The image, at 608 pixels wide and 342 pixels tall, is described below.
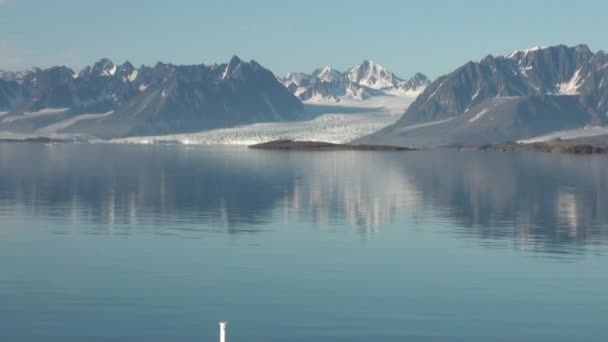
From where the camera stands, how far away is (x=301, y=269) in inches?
1668

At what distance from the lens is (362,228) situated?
58562 millimetres

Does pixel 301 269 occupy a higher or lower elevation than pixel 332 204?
lower

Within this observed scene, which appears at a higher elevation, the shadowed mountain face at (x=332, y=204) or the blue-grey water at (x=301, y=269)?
the shadowed mountain face at (x=332, y=204)

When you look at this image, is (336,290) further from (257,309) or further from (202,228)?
(202,228)

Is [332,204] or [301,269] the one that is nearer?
[301,269]

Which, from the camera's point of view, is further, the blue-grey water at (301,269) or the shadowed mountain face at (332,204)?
the shadowed mountain face at (332,204)

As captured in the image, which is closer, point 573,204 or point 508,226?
point 508,226

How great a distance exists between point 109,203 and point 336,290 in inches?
1558

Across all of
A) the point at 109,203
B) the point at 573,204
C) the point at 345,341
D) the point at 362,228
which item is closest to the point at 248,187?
the point at 109,203

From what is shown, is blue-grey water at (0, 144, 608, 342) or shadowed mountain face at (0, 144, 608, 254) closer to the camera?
blue-grey water at (0, 144, 608, 342)

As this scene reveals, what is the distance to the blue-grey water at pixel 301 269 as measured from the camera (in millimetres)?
31766

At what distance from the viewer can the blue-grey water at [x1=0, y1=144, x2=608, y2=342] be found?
31766 millimetres

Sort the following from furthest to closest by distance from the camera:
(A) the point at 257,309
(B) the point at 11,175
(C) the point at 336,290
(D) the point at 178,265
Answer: (B) the point at 11,175, (D) the point at 178,265, (C) the point at 336,290, (A) the point at 257,309

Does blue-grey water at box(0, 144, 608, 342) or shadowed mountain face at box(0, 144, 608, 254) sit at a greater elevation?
shadowed mountain face at box(0, 144, 608, 254)
